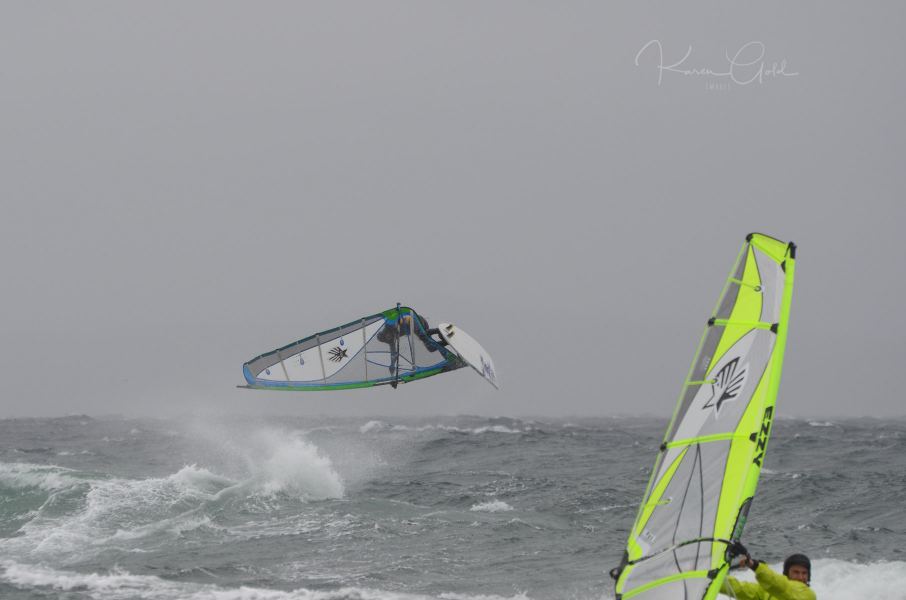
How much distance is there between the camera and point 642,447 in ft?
116

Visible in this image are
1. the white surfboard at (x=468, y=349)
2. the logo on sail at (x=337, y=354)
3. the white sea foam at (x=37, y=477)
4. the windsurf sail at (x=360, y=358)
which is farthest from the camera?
the white sea foam at (x=37, y=477)

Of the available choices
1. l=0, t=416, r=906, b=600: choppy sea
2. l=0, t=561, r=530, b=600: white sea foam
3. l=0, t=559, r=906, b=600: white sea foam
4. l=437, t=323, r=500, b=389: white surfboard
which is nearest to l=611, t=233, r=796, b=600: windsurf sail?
l=0, t=559, r=906, b=600: white sea foam

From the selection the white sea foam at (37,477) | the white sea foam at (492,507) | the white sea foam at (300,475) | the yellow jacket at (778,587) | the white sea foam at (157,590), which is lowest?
the white sea foam at (492,507)

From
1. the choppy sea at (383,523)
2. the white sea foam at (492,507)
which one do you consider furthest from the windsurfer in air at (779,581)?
the white sea foam at (492,507)

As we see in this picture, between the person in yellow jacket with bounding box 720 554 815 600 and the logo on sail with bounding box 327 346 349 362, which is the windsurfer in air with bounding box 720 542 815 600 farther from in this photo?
the logo on sail with bounding box 327 346 349 362

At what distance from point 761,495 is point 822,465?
6.68 metres

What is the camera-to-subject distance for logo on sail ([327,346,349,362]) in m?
18.1

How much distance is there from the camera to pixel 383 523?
18375 mm

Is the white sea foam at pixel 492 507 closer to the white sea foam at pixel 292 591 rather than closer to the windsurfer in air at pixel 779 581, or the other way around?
the white sea foam at pixel 292 591

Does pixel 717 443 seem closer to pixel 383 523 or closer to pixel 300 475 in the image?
pixel 383 523

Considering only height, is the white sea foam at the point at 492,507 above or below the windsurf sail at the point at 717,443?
below

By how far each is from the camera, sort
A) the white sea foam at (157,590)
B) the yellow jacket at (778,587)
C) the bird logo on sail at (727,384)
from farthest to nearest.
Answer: the white sea foam at (157,590) → the bird logo on sail at (727,384) → the yellow jacket at (778,587)

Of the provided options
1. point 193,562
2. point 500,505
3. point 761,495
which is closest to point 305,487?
point 500,505

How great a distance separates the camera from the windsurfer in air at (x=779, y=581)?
6.39 m
